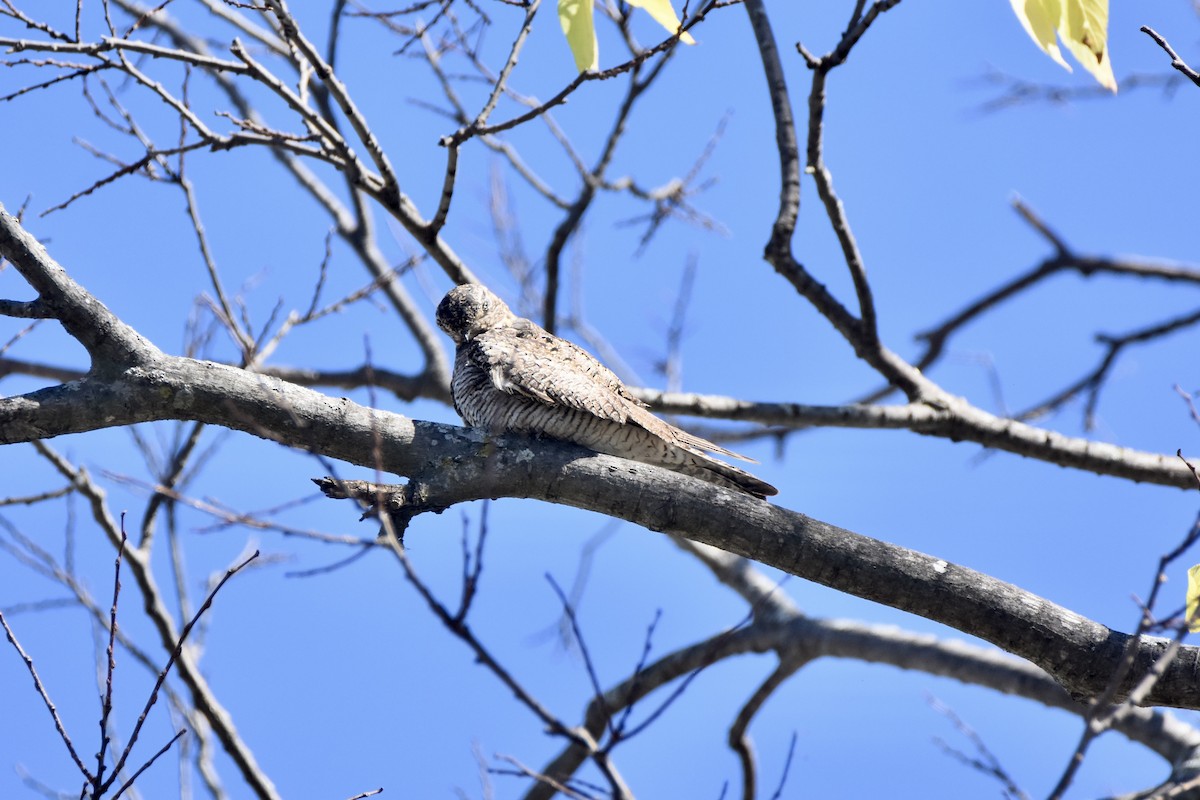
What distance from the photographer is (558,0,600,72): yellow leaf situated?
2494 millimetres

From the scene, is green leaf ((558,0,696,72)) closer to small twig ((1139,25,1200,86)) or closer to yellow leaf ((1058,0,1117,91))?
yellow leaf ((1058,0,1117,91))

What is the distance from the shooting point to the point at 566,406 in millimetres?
4684

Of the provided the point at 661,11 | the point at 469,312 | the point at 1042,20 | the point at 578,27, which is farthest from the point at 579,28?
the point at 469,312

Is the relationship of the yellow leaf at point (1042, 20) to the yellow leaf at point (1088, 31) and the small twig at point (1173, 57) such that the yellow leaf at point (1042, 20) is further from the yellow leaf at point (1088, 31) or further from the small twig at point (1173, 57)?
the small twig at point (1173, 57)

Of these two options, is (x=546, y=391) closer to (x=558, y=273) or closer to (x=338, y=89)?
(x=338, y=89)

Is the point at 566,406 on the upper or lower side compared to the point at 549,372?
lower

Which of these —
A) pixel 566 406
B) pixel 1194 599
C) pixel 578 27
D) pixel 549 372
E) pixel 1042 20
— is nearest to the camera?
pixel 1042 20

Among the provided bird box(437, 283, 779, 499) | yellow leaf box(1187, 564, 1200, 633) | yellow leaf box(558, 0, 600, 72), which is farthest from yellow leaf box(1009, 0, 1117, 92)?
bird box(437, 283, 779, 499)

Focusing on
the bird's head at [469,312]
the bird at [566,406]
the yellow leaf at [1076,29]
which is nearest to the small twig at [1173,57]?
the yellow leaf at [1076,29]

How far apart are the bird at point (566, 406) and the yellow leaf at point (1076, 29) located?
8.43ft

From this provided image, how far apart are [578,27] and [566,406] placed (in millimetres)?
2374

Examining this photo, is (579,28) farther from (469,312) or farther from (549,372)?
(469,312)

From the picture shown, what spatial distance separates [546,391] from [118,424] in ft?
5.91

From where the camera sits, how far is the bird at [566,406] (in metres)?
4.69
